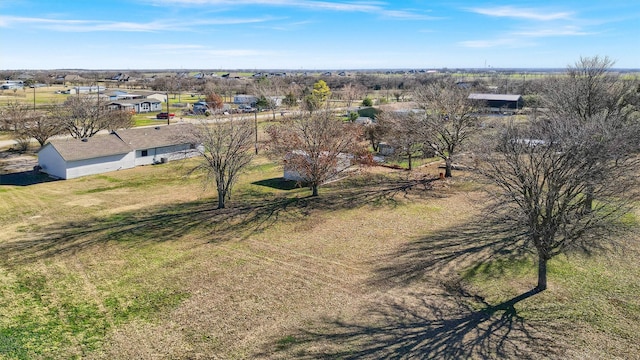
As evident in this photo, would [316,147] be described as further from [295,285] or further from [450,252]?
[295,285]

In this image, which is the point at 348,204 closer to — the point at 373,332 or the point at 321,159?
the point at 321,159

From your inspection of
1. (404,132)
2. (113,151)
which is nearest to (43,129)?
(113,151)

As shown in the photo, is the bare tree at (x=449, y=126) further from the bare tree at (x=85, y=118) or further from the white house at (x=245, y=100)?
the white house at (x=245, y=100)

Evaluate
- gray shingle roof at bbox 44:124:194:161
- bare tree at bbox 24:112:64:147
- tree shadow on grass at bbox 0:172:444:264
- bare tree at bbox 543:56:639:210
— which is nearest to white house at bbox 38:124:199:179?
gray shingle roof at bbox 44:124:194:161

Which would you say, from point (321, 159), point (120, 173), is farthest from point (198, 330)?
point (120, 173)

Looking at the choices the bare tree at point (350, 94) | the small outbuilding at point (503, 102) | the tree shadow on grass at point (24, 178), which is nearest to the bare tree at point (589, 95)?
the tree shadow on grass at point (24, 178)

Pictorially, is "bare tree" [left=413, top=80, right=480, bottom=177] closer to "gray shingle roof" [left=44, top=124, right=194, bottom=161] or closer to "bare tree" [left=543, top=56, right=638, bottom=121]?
"bare tree" [left=543, top=56, right=638, bottom=121]
